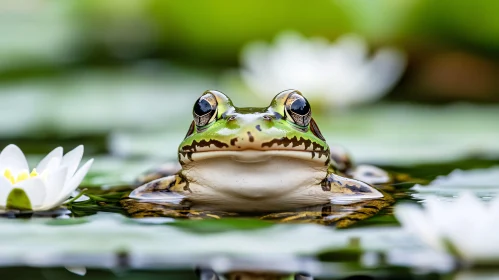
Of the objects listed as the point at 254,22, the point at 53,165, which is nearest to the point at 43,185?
the point at 53,165

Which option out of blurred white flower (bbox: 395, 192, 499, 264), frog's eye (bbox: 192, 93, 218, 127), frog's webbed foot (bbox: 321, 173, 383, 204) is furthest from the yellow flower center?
blurred white flower (bbox: 395, 192, 499, 264)

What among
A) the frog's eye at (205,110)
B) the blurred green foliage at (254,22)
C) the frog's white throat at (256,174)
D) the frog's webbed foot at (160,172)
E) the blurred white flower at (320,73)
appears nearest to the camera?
the frog's white throat at (256,174)

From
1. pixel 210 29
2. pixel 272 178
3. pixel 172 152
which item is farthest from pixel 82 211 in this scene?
pixel 210 29

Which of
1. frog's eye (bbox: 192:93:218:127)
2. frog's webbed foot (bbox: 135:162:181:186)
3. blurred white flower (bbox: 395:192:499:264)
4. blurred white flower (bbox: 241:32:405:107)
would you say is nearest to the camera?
blurred white flower (bbox: 395:192:499:264)

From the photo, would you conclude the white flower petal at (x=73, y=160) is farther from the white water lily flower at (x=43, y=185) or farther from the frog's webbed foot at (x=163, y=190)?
the frog's webbed foot at (x=163, y=190)

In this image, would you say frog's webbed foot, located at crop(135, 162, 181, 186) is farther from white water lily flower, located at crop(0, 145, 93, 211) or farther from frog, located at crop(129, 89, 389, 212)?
white water lily flower, located at crop(0, 145, 93, 211)

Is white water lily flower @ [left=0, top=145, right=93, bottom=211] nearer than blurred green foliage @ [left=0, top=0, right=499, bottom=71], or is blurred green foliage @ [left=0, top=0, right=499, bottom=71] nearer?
white water lily flower @ [left=0, top=145, right=93, bottom=211]

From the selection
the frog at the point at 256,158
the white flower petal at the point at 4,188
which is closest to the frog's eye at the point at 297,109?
the frog at the point at 256,158
